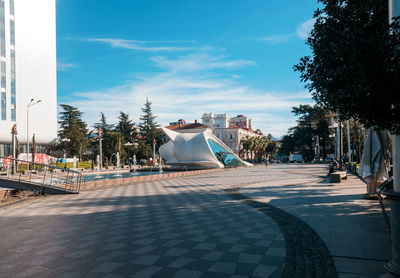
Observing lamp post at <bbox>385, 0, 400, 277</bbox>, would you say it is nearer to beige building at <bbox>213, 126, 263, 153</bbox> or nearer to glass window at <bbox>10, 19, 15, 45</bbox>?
glass window at <bbox>10, 19, 15, 45</bbox>

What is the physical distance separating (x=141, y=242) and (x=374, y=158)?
676 cm

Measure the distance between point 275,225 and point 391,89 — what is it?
4530 mm

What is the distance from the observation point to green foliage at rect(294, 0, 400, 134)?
3434 millimetres

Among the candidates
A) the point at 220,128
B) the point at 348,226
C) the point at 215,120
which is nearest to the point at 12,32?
the point at 348,226

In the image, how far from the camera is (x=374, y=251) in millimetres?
5031

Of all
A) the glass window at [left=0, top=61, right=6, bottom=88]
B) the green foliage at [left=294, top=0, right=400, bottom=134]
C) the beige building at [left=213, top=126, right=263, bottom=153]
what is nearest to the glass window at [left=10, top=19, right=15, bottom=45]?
the glass window at [left=0, top=61, right=6, bottom=88]

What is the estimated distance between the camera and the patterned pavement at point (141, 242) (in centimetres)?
462

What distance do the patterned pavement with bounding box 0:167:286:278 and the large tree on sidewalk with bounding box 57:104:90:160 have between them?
4831 cm

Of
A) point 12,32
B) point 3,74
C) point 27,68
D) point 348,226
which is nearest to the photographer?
point 348,226

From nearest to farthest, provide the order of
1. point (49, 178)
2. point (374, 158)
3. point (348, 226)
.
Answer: point (348, 226) → point (374, 158) → point (49, 178)

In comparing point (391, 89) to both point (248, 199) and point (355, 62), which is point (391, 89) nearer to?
point (355, 62)

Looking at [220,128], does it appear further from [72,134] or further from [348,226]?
[348,226]

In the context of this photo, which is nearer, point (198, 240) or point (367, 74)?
point (367, 74)

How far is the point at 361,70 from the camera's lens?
135 inches
